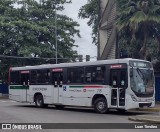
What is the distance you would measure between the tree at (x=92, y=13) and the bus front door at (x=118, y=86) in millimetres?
21624

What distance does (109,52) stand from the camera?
1439 inches

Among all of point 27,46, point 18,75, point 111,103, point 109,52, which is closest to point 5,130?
point 111,103

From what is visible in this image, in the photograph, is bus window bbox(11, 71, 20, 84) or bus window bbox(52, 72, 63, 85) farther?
bus window bbox(11, 71, 20, 84)

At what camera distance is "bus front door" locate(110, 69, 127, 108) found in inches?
774

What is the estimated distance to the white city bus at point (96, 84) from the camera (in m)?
19.7

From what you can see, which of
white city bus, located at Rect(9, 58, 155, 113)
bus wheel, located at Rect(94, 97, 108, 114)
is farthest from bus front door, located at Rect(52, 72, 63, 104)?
bus wheel, located at Rect(94, 97, 108, 114)

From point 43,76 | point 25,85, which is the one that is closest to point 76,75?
point 43,76

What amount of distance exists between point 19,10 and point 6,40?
4.19 m

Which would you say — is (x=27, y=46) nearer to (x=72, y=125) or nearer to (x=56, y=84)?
(x=56, y=84)

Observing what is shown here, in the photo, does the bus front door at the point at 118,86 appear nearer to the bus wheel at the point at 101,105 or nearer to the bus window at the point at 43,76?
the bus wheel at the point at 101,105

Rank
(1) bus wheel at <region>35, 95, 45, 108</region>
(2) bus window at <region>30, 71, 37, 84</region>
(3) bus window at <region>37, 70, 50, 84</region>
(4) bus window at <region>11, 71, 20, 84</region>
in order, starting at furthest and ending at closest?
(4) bus window at <region>11, 71, 20, 84</region> → (2) bus window at <region>30, 71, 37, 84</region> → (1) bus wheel at <region>35, 95, 45, 108</region> → (3) bus window at <region>37, 70, 50, 84</region>

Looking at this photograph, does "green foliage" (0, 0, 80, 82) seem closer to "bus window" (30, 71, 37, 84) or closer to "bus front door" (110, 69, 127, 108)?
"bus window" (30, 71, 37, 84)

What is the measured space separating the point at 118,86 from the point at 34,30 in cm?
2562

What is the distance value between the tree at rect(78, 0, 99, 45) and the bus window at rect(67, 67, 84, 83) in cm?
1921
